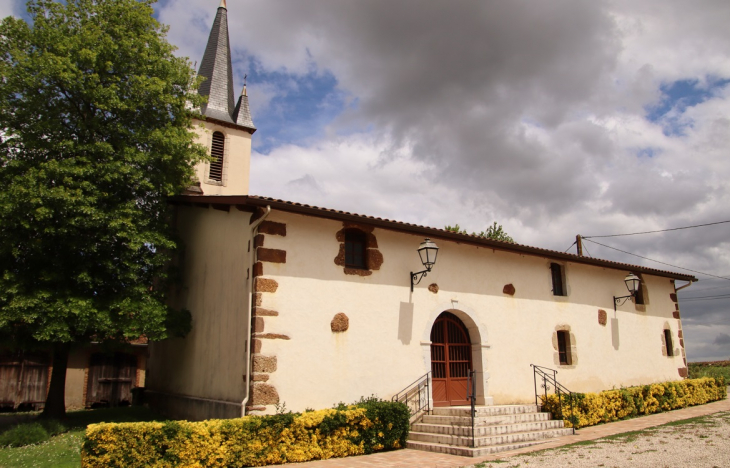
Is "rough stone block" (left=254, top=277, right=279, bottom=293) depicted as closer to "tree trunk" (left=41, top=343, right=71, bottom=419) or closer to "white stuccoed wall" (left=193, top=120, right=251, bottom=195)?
"tree trunk" (left=41, top=343, right=71, bottom=419)

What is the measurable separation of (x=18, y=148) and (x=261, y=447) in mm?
8769

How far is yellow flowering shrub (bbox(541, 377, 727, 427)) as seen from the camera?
38.4ft

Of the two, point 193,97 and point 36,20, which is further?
point 193,97

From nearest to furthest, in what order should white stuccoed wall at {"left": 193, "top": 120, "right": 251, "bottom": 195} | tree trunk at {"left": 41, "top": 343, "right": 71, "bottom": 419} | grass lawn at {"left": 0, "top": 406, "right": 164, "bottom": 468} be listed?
grass lawn at {"left": 0, "top": 406, "right": 164, "bottom": 468} < tree trunk at {"left": 41, "top": 343, "right": 71, "bottom": 419} < white stuccoed wall at {"left": 193, "top": 120, "right": 251, "bottom": 195}

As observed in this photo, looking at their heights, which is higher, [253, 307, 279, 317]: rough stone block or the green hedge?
[253, 307, 279, 317]: rough stone block

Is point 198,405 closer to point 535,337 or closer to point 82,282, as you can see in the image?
point 82,282

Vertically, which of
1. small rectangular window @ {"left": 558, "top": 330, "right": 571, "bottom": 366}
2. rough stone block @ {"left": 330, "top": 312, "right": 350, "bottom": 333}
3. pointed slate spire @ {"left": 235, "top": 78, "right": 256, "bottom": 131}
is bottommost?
small rectangular window @ {"left": 558, "top": 330, "right": 571, "bottom": 366}

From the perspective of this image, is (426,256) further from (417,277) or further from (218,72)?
(218,72)

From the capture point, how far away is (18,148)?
456 inches

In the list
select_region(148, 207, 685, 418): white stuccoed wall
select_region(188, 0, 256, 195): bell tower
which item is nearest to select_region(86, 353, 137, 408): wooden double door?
select_region(148, 207, 685, 418): white stuccoed wall

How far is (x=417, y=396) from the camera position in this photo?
1131 cm

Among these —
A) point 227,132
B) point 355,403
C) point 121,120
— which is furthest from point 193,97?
point 355,403

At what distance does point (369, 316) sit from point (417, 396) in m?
2.13

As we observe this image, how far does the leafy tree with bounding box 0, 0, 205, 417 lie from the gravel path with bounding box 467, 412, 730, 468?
8.25 m
